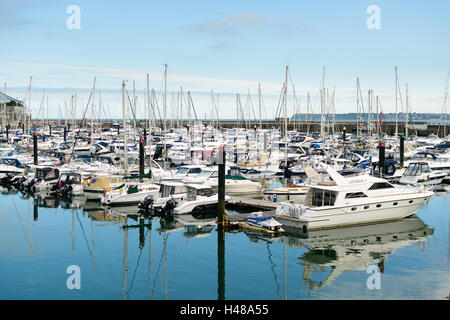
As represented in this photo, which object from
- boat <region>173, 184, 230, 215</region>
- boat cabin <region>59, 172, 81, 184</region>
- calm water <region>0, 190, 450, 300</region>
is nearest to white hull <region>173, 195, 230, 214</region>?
boat <region>173, 184, 230, 215</region>

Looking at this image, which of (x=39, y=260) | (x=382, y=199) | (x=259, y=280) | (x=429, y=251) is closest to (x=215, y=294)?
(x=259, y=280)

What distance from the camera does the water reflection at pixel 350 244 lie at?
1758cm

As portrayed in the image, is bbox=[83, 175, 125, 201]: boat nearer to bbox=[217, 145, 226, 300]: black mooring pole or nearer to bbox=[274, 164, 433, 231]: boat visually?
bbox=[217, 145, 226, 300]: black mooring pole

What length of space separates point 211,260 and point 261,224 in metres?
4.49

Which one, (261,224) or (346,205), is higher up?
(346,205)

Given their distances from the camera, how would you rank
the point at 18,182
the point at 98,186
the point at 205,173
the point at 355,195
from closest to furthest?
the point at 355,195 < the point at 98,186 < the point at 205,173 < the point at 18,182

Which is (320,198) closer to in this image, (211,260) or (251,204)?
(251,204)

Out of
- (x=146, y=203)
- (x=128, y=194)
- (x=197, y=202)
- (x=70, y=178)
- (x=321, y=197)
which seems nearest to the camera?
(x=321, y=197)

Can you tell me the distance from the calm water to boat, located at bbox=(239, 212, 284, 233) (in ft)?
1.98

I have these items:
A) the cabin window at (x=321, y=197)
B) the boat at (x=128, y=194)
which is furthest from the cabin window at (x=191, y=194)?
the cabin window at (x=321, y=197)

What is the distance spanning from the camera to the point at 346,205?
22781 mm

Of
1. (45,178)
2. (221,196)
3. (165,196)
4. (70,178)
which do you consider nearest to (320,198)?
(221,196)
